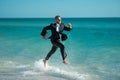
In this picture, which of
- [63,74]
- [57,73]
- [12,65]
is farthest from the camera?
[12,65]

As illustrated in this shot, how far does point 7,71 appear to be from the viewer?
41.6 feet

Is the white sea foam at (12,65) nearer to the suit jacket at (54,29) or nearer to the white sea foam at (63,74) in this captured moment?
the white sea foam at (63,74)

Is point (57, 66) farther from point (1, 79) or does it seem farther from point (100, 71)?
point (1, 79)

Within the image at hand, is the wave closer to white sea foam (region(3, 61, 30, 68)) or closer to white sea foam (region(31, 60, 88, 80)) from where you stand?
white sea foam (region(31, 60, 88, 80))

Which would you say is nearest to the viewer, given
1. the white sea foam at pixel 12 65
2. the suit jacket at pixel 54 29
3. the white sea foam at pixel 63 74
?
the suit jacket at pixel 54 29

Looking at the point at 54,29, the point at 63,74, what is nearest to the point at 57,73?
the point at 63,74

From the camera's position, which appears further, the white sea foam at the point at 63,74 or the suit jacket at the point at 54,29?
the white sea foam at the point at 63,74

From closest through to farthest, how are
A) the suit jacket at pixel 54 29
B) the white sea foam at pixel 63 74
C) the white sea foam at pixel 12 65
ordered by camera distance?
the suit jacket at pixel 54 29
the white sea foam at pixel 63 74
the white sea foam at pixel 12 65

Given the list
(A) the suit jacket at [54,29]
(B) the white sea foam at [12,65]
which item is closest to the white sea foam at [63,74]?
(B) the white sea foam at [12,65]

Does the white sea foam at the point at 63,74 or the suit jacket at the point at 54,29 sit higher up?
the suit jacket at the point at 54,29

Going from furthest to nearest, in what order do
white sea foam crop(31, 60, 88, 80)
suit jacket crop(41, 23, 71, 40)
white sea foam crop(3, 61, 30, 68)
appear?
white sea foam crop(3, 61, 30, 68) → white sea foam crop(31, 60, 88, 80) → suit jacket crop(41, 23, 71, 40)

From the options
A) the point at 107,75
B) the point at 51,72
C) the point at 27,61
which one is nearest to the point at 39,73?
the point at 51,72

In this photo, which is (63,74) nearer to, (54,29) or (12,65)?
(54,29)

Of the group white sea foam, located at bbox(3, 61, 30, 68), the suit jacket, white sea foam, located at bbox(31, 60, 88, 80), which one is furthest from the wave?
the suit jacket
